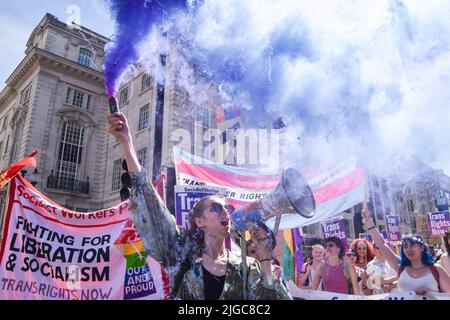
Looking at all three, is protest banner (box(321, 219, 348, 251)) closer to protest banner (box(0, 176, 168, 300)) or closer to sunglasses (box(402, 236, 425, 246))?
sunglasses (box(402, 236, 425, 246))

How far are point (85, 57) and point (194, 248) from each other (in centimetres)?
2756

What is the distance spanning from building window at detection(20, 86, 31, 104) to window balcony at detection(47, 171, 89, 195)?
20.2 feet

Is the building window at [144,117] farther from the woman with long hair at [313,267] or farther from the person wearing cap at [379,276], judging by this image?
the person wearing cap at [379,276]

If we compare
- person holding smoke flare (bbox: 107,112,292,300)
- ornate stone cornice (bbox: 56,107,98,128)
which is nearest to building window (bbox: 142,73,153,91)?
ornate stone cornice (bbox: 56,107,98,128)

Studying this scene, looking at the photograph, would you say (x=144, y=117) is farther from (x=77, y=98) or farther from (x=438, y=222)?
(x=438, y=222)

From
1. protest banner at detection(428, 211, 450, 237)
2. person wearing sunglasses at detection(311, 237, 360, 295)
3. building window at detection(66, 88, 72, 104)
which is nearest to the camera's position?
person wearing sunglasses at detection(311, 237, 360, 295)

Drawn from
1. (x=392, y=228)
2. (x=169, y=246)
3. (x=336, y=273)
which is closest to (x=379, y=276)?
(x=336, y=273)

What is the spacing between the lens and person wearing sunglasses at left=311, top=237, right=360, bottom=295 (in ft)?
16.3

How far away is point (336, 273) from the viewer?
513cm

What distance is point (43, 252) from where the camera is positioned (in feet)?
13.9

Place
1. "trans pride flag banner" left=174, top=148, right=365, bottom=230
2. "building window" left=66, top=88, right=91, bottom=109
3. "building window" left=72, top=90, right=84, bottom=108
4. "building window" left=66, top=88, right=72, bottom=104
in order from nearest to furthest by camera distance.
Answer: "trans pride flag banner" left=174, top=148, right=365, bottom=230
"building window" left=66, top=88, right=72, bottom=104
"building window" left=66, top=88, right=91, bottom=109
"building window" left=72, top=90, right=84, bottom=108

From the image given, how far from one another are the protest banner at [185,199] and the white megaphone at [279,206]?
→ 2441 millimetres

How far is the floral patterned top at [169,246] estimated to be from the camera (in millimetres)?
2312
